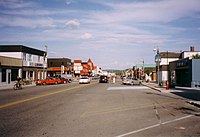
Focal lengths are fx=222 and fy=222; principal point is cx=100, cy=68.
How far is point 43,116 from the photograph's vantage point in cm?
1045

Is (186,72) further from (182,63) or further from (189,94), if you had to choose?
(189,94)

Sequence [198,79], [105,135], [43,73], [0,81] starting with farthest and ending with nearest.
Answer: [43,73] < [0,81] < [198,79] < [105,135]

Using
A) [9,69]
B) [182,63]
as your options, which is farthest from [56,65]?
[182,63]

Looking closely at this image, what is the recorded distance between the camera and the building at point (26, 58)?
51562 millimetres

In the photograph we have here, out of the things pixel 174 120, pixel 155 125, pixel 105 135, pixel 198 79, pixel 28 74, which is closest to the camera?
pixel 105 135

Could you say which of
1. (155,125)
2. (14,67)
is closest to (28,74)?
(14,67)

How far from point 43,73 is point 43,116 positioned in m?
54.2

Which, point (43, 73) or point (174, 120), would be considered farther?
point (43, 73)

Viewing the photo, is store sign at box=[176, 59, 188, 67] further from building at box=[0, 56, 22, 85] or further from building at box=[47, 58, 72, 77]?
building at box=[47, 58, 72, 77]

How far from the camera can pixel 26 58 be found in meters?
54.5

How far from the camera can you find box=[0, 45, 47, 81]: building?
5156cm

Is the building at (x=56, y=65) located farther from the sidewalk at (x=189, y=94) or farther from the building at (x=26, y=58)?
the sidewalk at (x=189, y=94)

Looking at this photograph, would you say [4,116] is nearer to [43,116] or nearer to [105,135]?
[43,116]

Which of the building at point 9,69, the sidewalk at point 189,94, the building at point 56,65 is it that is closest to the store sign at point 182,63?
the sidewalk at point 189,94
